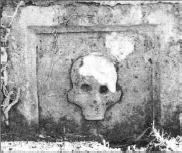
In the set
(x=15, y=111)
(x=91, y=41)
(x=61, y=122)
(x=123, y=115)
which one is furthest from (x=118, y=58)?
(x=15, y=111)

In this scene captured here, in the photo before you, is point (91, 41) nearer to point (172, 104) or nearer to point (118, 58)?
point (118, 58)

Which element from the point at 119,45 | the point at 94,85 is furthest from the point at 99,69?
the point at 119,45

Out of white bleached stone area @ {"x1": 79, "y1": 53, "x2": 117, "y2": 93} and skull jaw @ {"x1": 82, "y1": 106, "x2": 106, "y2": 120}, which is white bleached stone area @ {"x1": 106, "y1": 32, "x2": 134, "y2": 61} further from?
skull jaw @ {"x1": 82, "y1": 106, "x2": 106, "y2": 120}

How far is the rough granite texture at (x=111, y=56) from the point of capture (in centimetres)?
276

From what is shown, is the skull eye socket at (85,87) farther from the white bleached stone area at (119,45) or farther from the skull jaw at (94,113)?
the white bleached stone area at (119,45)

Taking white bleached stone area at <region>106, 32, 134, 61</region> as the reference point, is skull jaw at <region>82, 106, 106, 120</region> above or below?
below

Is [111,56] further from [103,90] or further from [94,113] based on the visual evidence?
[94,113]

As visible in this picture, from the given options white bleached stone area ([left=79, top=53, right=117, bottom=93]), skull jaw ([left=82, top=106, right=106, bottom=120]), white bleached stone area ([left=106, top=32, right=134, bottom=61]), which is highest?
white bleached stone area ([left=106, top=32, right=134, bottom=61])

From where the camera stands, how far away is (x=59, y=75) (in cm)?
282

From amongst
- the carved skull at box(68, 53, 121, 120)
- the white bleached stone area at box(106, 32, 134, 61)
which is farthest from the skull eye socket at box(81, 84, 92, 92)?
the white bleached stone area at box(106, 32, 134, 61)

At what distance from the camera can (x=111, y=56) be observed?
280 centimetres

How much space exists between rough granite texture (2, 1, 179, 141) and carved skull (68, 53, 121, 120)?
6 centimetres

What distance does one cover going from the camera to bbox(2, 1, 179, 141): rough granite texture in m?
2.76

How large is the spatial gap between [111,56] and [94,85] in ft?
0.76
